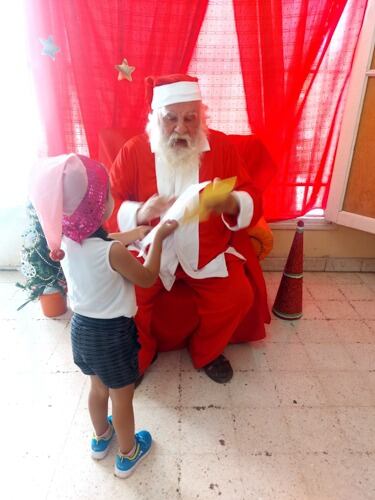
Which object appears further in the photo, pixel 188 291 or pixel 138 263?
pixel 188 291

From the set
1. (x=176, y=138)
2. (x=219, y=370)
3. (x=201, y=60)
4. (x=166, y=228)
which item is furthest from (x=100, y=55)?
(x=219, y=370)

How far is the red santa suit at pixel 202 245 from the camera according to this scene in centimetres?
168

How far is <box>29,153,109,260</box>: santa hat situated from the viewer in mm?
890

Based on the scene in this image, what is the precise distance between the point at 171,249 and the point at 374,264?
200 cm

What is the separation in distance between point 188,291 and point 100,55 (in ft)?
4.88

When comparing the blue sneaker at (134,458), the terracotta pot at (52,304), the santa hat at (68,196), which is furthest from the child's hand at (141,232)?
the terracotta pot at (52,304)

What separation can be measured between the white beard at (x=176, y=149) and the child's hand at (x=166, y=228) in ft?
1.92

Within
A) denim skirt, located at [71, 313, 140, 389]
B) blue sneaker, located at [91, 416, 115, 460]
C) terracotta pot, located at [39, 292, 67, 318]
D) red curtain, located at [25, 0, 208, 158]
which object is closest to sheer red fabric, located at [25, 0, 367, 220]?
red curtain, located at [25, 0, 208, 158]

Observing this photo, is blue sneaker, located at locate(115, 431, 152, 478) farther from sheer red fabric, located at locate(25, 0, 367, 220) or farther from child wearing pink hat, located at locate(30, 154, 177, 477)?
sheer red fabric, located at locate(25, 0, 367, 220)

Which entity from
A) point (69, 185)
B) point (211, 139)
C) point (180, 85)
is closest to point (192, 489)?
point (69, 185)

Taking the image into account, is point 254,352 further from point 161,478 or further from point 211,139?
point 211,139

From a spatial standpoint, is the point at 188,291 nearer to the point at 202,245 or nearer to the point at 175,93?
the point at 202,245

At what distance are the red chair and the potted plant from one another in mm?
586

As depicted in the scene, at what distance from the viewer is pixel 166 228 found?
1167 mm
